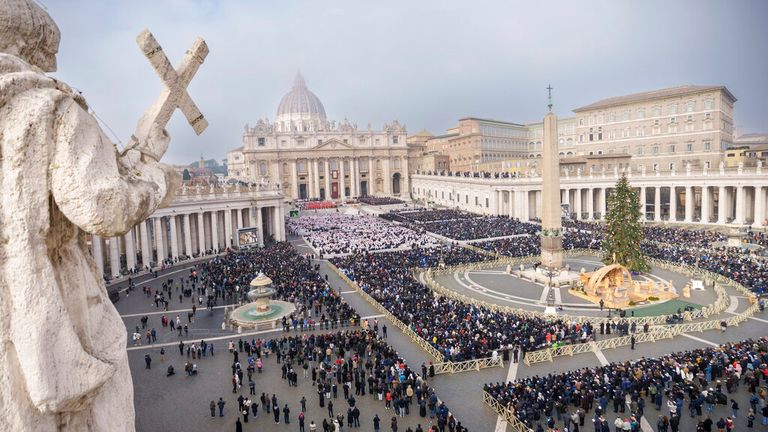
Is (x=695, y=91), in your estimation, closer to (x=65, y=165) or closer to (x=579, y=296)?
(x=579, y=296)

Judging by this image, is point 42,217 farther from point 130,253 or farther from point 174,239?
point 174,239

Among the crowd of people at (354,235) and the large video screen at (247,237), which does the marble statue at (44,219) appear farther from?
the large video screen at (247,237)

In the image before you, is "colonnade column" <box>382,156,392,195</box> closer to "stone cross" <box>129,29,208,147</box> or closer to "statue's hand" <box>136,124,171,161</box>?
"stone cross" <box>129,29,208,147</box>

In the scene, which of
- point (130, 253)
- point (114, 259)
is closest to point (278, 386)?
point (114, 259)

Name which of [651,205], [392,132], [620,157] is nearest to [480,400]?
[651,205]

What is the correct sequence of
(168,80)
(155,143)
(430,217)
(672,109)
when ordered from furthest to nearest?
1. (672,109)
2. (430,217)
3. (168,80)
4. (155,143)

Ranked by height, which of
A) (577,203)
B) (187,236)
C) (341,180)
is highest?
(341,180)

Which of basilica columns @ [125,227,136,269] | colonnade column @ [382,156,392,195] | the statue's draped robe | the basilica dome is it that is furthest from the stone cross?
the basilica dome
